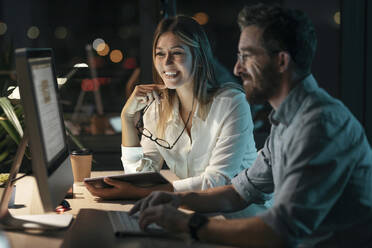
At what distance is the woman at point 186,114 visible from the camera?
222 cm

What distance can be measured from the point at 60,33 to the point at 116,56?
0.44 metres

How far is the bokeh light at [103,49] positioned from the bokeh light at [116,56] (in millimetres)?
41

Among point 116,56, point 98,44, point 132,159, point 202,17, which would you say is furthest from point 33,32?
point 132,159

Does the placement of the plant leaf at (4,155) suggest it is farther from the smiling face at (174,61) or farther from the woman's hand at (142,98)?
the smiling face at (174,61)

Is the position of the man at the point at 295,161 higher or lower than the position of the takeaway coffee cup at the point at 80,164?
higher

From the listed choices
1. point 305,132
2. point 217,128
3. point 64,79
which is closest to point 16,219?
point 64,79

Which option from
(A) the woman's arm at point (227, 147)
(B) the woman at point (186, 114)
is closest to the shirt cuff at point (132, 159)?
(B) the woman at point (186, 114)

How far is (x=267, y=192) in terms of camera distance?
1.69 metres

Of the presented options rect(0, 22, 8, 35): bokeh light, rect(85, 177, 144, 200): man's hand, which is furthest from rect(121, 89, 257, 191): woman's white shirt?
rect(0, 22, 8, 35): bokeh light

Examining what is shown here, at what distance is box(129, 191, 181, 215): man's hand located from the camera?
60.1 inches

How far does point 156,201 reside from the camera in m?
1.53

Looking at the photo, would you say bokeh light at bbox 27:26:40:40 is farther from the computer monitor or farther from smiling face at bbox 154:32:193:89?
the computer monitor

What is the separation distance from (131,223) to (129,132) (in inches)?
39.2

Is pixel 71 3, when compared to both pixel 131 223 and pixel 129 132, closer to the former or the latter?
pixel 129 132
